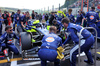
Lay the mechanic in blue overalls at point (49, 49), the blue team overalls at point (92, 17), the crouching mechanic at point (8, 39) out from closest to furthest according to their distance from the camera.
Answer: the mechanic in blue overalls at point (49, 49)
the crouching mechanic at point (8, 39)
the blue team overalls at point (92, 17)

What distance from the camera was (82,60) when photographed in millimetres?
4211

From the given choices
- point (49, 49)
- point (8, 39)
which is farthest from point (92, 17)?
point (8, 39)

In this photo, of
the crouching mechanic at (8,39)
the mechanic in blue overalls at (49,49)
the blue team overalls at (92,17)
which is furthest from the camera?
the blue team overalls at (92,17)

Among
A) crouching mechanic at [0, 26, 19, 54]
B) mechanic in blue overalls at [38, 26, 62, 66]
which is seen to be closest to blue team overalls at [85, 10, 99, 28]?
mechanic in blue overalls at [38, 26, 62, 66]

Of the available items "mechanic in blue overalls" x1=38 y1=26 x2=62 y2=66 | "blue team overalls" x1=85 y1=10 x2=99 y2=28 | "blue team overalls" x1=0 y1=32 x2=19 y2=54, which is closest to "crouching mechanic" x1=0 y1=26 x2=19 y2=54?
"blue team overalls" x1=0 y1=32 x2=19 y2=54

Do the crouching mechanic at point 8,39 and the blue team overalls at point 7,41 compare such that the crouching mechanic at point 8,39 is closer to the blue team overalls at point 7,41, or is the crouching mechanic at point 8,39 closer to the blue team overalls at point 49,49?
the blue team overalls at point 7,41

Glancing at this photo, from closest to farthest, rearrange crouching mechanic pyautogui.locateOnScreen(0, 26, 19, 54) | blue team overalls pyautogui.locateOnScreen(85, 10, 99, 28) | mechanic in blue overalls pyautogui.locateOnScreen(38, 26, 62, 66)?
1. mechanic in blue overalls pyautogui.locateOnScreen(38, 26, 62, 66)
2. crouching mechanic pyautogui.locateOnScreen(0, 26, 19, 54)
3. blue team overalls pyautogui.locateOnScreen(85, 10, 99, 28)

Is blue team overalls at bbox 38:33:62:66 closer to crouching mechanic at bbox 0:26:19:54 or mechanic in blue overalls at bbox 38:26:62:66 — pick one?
mechanic in blue overalls at bbox 38:26:62:66

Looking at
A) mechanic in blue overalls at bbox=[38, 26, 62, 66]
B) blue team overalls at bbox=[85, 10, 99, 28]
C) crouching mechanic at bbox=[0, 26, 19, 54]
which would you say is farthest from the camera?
blue team overalls at bbox=[85, 10, 99, 28]

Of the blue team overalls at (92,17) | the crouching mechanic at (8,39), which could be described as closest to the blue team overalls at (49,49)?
the crouching mechanic at (8,39)

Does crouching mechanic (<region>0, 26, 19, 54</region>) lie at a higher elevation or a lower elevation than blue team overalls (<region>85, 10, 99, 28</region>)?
lower

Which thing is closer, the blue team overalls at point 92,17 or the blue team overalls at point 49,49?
the blue team overalls at point 49,49

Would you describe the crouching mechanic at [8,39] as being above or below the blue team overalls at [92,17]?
below

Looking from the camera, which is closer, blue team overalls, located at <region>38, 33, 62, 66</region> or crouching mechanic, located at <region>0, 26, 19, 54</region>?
blue team overalls, located at <region>38, 33, 62, 66</region>
